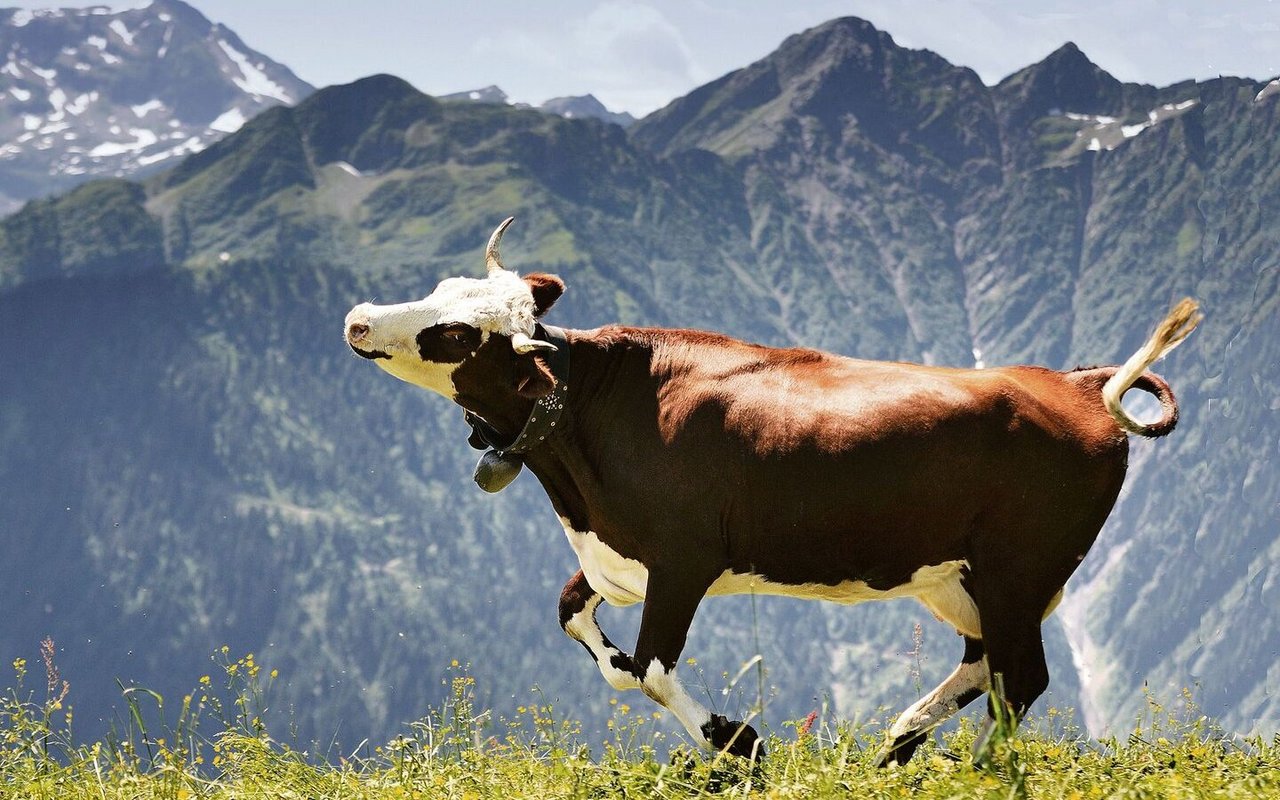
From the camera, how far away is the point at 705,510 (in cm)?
847

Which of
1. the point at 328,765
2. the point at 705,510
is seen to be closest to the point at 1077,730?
the point at 705,510

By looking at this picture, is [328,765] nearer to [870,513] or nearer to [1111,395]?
[870,513]

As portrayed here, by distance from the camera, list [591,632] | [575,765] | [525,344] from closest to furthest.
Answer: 1. [575,765]
2. [525,344]
3. [591,632]

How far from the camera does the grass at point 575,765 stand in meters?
6.83

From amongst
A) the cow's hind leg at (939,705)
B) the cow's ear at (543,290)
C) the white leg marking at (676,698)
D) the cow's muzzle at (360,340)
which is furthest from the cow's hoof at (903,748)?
the cow's muzzle at (360,340)

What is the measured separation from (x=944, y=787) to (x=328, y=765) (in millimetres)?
4343

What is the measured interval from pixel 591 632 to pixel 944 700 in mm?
2349

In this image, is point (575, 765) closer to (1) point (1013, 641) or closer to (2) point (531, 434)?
(2) point (531, 434)

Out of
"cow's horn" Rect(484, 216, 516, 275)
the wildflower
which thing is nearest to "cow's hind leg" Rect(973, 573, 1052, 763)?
the wildflower

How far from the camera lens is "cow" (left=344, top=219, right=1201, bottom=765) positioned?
843cm

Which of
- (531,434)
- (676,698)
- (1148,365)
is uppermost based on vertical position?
(1148,365)

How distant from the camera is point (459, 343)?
888 cm

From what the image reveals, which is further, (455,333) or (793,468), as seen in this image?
(455,333)

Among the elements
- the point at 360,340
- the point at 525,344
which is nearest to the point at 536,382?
the point at 525,344
